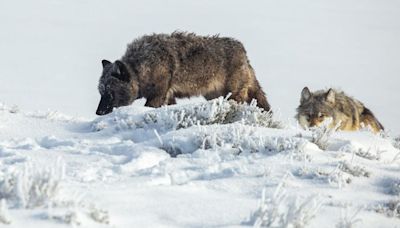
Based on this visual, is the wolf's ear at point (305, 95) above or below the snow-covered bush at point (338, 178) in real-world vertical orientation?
above

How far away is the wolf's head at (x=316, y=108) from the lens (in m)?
13.9

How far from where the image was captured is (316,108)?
14.0m

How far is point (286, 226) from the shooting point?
4.50 metres

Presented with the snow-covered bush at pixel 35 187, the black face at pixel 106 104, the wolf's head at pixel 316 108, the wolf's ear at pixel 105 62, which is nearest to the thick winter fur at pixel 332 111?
the wolf's head at pixel 316 108

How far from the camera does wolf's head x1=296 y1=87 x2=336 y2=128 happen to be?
13.9 m

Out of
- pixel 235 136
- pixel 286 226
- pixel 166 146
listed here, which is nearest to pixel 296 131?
pixel 235 136

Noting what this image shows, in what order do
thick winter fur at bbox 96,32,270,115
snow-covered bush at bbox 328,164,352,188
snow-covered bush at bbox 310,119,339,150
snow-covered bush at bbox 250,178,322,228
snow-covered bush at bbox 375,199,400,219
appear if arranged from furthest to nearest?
thick winter fur at bbox 96,32,270,115 < snow-covered bush at bbox 310,119,339,150 < snow-covered bush at bbox 328,164,352,188 < snow-covered bush at bbox 375,199,400,219 < snow-covered bush at bbox 250,178,322,228

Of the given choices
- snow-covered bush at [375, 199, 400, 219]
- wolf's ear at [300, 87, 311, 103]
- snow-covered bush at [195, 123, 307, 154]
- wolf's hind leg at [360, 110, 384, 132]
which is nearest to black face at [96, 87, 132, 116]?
wolf's ear at [300, 87, 311, 103]

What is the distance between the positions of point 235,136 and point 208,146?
0.30 m

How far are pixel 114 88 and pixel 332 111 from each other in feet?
15.3

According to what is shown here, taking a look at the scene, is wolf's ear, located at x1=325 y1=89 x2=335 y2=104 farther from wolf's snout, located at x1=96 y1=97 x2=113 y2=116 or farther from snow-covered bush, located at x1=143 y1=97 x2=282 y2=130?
snow-covered bush, located at x1=143 y1=97 x2=282 y2=130

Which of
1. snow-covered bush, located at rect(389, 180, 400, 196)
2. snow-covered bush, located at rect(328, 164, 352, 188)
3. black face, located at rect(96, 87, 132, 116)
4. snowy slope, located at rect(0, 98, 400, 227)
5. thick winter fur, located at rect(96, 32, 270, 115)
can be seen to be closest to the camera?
snowy slope, located at rect(0, 98, 400, 227)

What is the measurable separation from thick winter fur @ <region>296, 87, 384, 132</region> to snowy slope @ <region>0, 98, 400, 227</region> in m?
5.32

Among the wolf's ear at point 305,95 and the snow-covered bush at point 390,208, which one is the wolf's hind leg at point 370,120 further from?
the snow-covered bush at point 390,208
